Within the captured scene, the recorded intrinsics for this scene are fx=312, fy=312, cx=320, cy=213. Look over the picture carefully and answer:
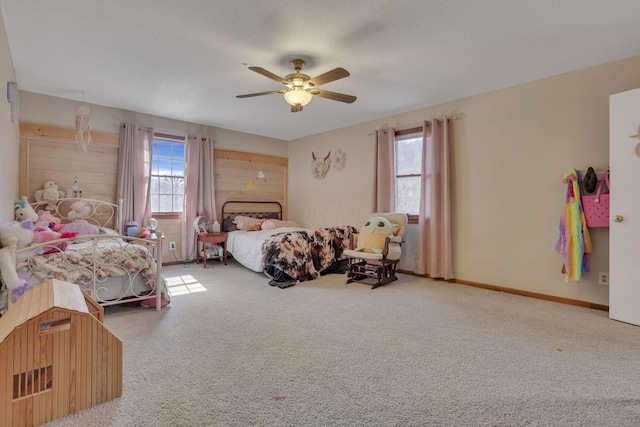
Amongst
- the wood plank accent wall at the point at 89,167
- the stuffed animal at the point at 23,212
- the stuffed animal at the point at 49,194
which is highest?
the wood plank accent wall at the point at 89,167

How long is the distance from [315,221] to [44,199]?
→ 13.6 feet

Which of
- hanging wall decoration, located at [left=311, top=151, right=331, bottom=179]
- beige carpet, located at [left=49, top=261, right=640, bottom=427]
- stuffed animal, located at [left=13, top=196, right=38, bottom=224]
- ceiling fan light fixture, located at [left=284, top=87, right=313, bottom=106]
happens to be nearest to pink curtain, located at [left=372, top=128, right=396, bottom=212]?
hanging wall decoration, located at [left=311, top=151, right=331, bottom=179]

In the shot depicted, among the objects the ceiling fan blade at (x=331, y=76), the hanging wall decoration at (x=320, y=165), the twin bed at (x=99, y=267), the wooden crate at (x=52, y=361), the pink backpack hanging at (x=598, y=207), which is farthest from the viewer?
the hanging wall decoration at (x=320, y=165)

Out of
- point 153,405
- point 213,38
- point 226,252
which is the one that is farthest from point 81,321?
point 226,252

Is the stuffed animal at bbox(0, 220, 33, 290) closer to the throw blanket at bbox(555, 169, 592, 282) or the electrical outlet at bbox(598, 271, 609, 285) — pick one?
the throw blanket at bbox(555, 169, 592, 282)

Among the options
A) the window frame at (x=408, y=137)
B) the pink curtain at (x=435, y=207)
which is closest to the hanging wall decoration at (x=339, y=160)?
the window frame at (x=408, y=137)

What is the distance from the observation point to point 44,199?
158 inches

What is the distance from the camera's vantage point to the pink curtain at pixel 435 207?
4.22 meters

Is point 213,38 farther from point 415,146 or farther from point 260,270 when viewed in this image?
point 415,146

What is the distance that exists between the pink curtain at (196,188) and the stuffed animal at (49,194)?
5.55ft

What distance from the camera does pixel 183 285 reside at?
403 centimetres

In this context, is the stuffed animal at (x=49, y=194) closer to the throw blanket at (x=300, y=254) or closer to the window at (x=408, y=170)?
the throw blanket at (x=300, y=254)

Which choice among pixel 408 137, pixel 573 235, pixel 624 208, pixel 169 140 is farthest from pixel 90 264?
pixel 624 208

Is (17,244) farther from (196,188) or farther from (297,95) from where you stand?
(196,188)
